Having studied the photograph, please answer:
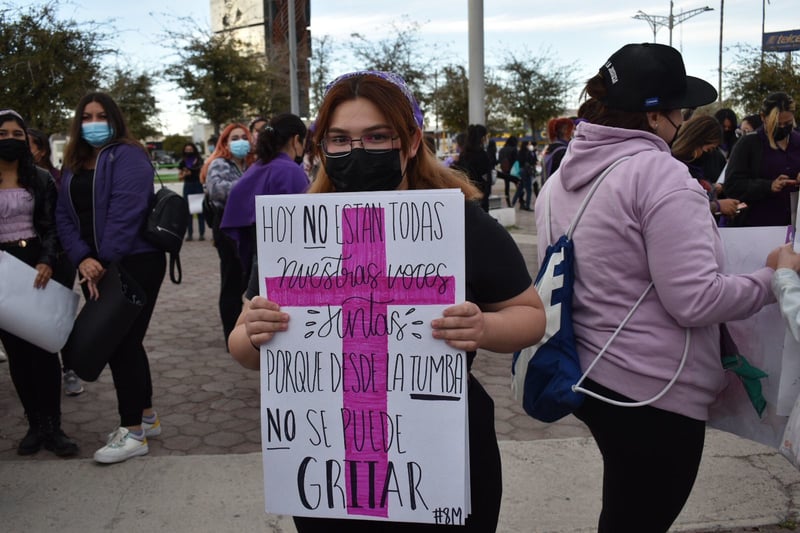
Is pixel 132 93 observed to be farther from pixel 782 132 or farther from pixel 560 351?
pixel 560 351

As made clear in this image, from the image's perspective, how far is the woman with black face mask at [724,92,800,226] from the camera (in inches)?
207

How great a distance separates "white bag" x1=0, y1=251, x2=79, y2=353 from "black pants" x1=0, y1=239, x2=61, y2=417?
1.05ft

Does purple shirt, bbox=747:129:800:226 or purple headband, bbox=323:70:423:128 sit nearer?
purple headband, bbox=323:70:423:128

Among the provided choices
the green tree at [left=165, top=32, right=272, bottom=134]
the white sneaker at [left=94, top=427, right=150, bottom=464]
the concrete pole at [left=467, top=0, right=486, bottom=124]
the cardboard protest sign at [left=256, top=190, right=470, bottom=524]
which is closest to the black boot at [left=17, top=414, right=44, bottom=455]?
the white sneaker at [left=94, top=427, right=150, bottom=464]

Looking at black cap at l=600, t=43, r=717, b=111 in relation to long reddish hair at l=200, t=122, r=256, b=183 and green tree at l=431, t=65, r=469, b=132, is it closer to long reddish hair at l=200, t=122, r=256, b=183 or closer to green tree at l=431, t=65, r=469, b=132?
long reddish hair at l=200, t=122, r=256, b=183

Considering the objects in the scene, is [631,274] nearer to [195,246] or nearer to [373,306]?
[373,306]

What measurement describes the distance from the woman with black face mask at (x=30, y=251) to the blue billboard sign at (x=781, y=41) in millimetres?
21210

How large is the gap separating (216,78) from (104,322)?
70.4 ft

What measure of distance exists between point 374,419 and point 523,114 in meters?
33.6

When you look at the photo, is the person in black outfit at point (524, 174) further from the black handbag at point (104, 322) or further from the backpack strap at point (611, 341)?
the backpack strap at point (611, 341)

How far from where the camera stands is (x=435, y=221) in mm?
1657

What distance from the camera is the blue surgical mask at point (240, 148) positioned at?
22.0 ft

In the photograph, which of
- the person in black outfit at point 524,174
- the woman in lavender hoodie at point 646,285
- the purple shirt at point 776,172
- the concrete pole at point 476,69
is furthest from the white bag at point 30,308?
the person in black outfit at point 524,174

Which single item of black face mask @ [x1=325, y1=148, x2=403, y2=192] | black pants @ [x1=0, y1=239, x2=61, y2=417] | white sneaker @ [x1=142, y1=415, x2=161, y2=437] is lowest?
white sneaker @ [x1=142, y1=415, x2=161, y2=437]
